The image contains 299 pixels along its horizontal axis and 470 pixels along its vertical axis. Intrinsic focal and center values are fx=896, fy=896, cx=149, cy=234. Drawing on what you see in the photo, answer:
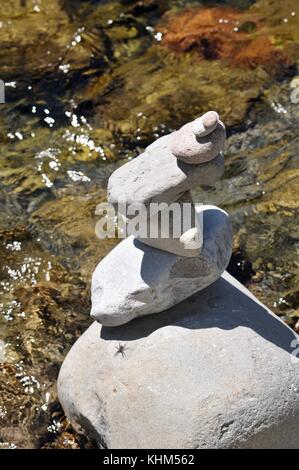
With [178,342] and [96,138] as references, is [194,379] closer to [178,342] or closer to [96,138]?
[178,342]

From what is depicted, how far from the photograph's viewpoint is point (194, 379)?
459 centimetres

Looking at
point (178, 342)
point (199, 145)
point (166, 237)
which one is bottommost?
point (178, 342)

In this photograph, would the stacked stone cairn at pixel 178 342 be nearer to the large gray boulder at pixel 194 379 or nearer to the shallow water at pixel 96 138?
the large gray boulder at pixel 194 379

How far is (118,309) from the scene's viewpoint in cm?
473

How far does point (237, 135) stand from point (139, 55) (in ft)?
5.14

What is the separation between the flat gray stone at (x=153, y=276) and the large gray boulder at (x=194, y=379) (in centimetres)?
16

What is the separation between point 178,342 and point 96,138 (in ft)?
10.3

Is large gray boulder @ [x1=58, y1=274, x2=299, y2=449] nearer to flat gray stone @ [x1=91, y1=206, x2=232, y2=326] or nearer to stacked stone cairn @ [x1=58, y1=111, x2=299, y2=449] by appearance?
stacked stone cairn @ [x1=58, y1=111, x2=299, y2=449]

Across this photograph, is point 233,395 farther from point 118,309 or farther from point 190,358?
point 118,309

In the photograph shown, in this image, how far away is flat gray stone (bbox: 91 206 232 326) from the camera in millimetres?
4688

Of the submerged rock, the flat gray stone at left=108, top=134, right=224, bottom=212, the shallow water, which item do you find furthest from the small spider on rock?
the submerged rock

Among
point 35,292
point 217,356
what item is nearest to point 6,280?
point 35,292

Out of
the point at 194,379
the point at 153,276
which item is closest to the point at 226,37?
the point at 153,276

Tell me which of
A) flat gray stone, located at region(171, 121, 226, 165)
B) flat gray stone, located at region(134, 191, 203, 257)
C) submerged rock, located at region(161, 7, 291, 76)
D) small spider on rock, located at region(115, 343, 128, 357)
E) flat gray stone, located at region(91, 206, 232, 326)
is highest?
flat gray stone, located at region(171, 121, 226, 165)
